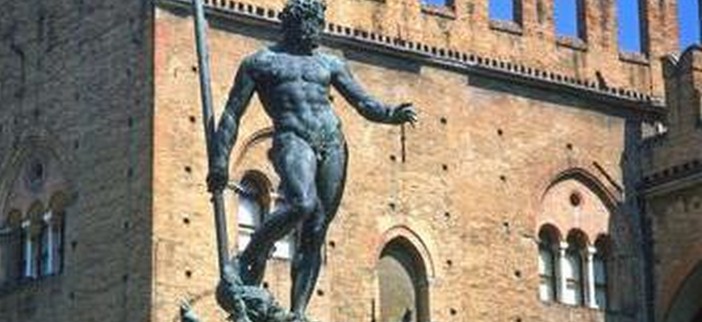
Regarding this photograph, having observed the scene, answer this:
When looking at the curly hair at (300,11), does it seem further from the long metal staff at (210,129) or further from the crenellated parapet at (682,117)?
the crenellated parapet at (682,117)

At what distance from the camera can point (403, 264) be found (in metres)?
23.1

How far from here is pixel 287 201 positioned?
9.38m

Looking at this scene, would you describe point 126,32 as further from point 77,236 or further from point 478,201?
point 478,201

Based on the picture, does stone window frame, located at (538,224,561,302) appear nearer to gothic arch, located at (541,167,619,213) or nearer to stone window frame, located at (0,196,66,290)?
gothic arch, located at (541,167,619,213)

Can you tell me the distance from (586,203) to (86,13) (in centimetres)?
757

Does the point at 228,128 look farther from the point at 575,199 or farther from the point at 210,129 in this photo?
the point at 575,199

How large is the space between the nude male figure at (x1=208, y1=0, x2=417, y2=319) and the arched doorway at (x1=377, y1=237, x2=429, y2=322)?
1284 centimetres

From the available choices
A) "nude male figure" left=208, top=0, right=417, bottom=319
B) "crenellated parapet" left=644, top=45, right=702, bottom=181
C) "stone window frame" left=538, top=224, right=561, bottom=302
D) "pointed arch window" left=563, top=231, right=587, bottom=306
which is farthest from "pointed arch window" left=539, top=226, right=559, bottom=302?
"nude male figure" left=208, top=0, right=417, bottom=319

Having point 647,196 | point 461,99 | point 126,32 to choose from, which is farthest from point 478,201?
point 126,32

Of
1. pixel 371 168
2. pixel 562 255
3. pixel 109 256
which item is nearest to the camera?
pixel 109 256

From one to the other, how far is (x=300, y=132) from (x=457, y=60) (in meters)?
14.6

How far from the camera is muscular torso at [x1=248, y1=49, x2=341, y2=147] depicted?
9.66m

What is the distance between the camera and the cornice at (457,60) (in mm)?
21828

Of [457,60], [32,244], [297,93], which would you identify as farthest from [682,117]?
[297,93]
